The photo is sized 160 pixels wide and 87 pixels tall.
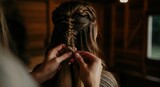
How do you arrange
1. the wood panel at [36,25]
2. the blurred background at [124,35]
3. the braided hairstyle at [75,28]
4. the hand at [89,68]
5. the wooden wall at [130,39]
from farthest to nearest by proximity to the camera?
the wooden wall at [130,39], the blurred background at [124,35], the wood panel at [36,25], the braided hairstyle at [75,28], the hand at [89,68]

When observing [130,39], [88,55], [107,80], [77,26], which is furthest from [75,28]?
[130,39]

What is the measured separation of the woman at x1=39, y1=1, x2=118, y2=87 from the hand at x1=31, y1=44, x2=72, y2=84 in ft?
0.09

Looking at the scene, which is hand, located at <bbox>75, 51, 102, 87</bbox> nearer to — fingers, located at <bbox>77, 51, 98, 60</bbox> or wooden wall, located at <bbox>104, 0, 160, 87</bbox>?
fingers, located at <bbox>77, 51, 98, 60</bbox>

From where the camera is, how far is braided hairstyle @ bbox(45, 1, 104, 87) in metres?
0.90

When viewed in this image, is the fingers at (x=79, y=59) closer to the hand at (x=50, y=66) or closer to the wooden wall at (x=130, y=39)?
the hand at (x=50, y=66)

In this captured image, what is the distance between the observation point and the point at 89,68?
82cm

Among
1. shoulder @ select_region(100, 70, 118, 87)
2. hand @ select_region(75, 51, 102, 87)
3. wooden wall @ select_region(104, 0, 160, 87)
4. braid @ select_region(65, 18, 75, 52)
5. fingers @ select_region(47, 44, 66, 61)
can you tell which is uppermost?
braid @ select_region(65, 18, 75, 52)

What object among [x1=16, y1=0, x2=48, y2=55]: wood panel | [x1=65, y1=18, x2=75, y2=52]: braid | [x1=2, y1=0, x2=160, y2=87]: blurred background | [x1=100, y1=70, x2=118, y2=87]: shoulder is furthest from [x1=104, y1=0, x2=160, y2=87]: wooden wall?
[x1=65, y1=18, x2=75, y2=52]: braid

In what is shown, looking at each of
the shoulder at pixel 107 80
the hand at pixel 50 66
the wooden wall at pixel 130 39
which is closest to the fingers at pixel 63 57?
the hand at pixel 50 66

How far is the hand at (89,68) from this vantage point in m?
0.80

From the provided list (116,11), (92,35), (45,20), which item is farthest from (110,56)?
(92,35)

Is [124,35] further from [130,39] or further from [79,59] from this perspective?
[79,59]

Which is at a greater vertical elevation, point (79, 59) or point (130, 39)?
point (79, 59)

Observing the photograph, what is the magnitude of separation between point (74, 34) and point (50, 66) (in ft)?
0.45
